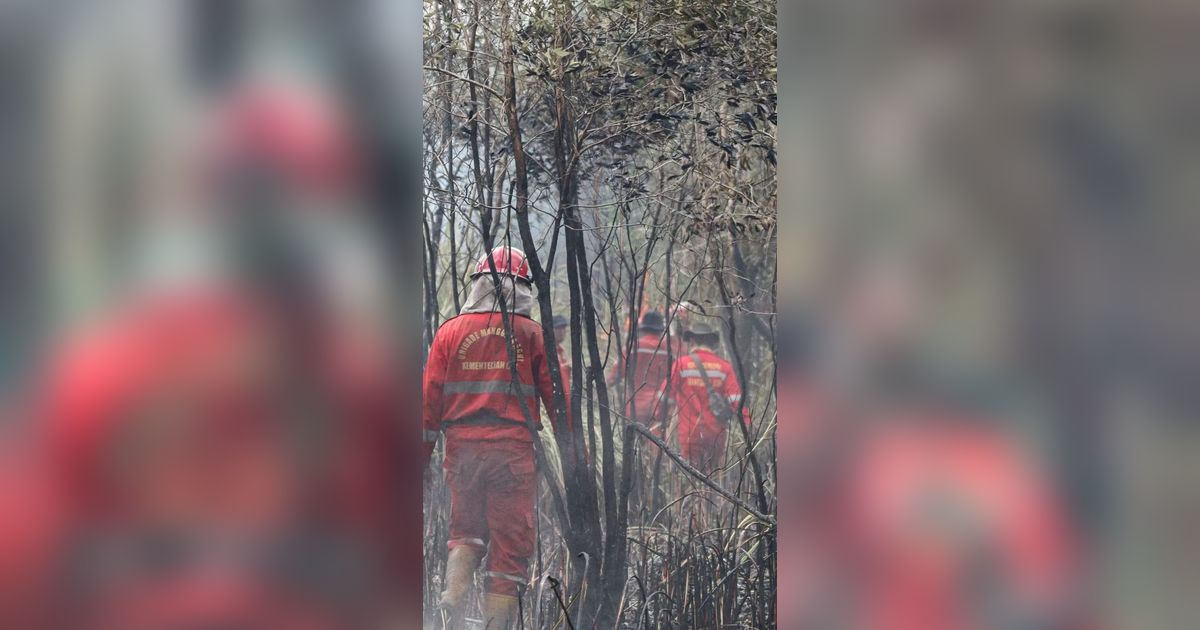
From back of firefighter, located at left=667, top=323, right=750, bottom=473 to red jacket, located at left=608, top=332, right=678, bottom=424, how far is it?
3 centimetres

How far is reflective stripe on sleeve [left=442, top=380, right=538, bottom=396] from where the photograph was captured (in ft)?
8.67

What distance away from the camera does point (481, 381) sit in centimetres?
265

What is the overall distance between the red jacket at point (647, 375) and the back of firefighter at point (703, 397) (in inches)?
1.1

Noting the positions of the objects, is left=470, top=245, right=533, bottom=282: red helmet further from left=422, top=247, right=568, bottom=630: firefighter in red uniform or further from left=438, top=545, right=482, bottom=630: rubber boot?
left=438, top=545, right=482, bottom=630: rubber boot

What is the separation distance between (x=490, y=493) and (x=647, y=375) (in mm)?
471

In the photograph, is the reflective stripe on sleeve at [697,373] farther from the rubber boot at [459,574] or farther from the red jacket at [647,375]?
the rubber boot at [459,574]
